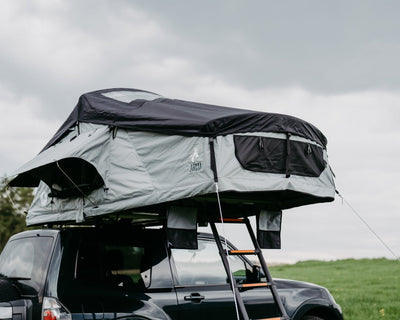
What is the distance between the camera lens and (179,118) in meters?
6.00

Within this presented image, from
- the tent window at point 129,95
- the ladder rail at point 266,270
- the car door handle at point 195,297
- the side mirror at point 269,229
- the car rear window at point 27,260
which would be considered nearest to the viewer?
the car rear window at point 27,260

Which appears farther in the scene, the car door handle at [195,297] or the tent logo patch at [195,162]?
the car door handle at [195,297]

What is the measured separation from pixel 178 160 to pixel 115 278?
4.40 feet

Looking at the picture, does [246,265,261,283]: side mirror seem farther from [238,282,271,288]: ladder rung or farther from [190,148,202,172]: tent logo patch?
[190,148,202,172]: tent logo patch

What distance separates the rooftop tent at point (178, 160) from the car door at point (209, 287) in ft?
2.03

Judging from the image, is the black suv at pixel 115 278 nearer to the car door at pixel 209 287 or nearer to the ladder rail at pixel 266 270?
the car door at pixel 209 287

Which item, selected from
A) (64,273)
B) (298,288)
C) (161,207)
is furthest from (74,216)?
(298,288)

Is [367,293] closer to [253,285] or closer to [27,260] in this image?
[253,285]

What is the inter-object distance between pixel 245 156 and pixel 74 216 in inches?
86.9

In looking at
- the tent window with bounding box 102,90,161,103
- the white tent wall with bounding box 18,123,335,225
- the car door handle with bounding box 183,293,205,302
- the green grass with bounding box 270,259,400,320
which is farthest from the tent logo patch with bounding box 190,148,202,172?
the green grass with bounding box 270,259,400,320

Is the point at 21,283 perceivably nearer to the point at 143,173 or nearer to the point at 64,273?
the point at 64,273

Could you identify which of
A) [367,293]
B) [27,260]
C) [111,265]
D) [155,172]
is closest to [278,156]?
[155,172]

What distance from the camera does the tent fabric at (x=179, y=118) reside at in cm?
579

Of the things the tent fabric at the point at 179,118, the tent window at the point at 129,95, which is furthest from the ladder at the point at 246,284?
the tent window at the point at 129,95
